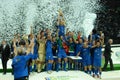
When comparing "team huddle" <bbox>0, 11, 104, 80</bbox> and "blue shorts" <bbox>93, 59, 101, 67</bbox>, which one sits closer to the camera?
"team huddle" <bbox>0, 11, 104, 80</bbox>

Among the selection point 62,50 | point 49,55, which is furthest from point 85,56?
point 49,55

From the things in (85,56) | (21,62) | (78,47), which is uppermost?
(21,62)

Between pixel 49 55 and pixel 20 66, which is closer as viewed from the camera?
pixel 20 66

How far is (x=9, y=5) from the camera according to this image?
36.3m

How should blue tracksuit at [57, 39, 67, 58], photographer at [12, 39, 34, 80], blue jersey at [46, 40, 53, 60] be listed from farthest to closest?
blue tracksuit at [57, 39, 67, 58] → blue jersey at [46, 40, 53, 60] → photographer at [12, 39, 34, 80]

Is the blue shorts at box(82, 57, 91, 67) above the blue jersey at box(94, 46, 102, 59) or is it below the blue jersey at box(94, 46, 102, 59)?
below

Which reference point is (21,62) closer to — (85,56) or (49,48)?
(49,48)

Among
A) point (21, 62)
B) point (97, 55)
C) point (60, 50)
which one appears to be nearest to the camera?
point (21, 62)

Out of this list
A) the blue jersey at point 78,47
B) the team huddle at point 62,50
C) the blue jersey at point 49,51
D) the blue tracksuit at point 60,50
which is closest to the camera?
the blue jersey at point 49,51

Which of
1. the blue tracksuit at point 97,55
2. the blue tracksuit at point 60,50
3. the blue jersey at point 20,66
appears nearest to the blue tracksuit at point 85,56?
the blue tracksuit at point 97,55

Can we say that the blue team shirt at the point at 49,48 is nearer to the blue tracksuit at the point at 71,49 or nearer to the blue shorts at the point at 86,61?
the blue tracksuit at the point at 71,49

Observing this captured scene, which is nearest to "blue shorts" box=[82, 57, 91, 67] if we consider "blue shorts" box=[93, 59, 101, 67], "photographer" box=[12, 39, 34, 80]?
"blue shorts" box=[93, 59, 101, 67]

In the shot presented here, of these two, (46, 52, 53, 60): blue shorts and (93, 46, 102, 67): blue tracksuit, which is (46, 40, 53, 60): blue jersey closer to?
(46, 52, 53, 60): blue shorts

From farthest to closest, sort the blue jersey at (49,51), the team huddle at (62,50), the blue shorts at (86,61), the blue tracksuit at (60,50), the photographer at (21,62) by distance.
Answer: the blue shorts at (86,61), the blue tracksuit at (60,50), the team huddle at (62,50), the blue jersey at (49,51), the photographer at (21,62)
